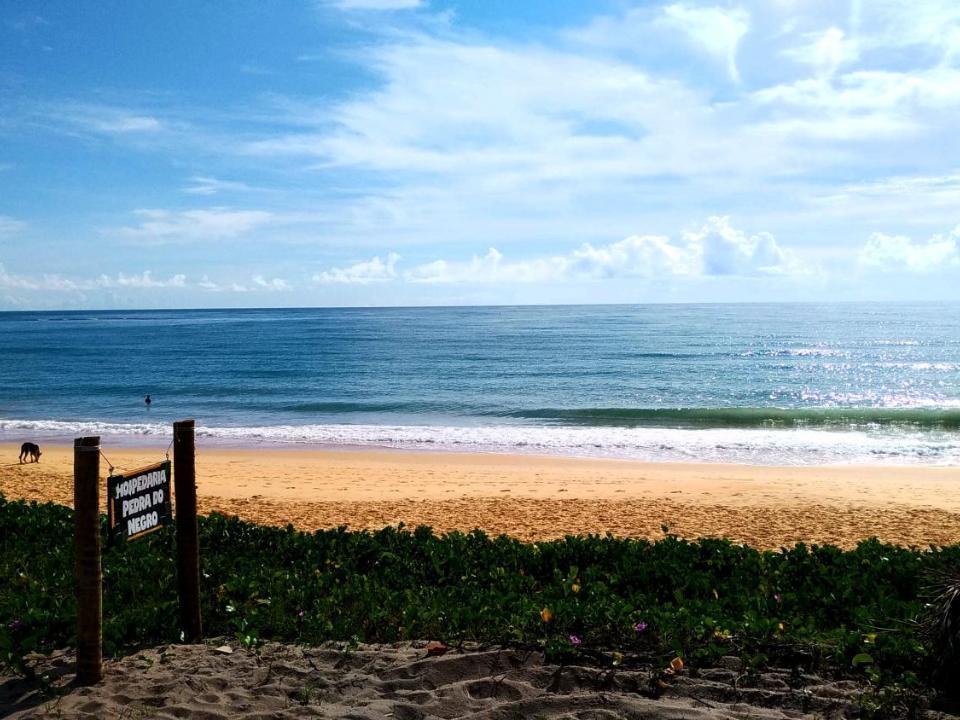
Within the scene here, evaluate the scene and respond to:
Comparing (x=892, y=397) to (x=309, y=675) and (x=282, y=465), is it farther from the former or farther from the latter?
(x=309, y=675)

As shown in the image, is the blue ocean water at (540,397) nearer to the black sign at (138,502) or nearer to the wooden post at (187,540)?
the wooden post at (187,540)

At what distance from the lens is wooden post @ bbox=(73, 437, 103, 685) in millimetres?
5555

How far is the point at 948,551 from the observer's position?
8.07 m

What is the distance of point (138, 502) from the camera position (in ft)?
19.5

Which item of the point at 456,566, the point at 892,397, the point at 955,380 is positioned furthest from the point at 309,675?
the point at 955,380

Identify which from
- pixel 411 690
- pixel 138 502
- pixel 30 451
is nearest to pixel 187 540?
pixel 138 502

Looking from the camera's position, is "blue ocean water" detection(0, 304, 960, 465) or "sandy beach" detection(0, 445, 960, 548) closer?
"sandy beach" detection(0, 445, 960, 548)

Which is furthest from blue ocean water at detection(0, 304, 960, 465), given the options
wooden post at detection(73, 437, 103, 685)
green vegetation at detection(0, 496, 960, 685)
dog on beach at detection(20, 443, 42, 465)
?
wooden post at detection(73, 437, 103, 685)

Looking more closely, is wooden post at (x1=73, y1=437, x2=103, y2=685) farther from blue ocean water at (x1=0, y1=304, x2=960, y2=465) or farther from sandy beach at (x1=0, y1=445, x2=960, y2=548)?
blue ocean water at (x1=0, y1=304, x2=960, y2=465)

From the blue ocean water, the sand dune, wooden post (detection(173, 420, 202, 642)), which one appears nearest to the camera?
the sand dune

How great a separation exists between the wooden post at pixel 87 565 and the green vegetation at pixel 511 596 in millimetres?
474

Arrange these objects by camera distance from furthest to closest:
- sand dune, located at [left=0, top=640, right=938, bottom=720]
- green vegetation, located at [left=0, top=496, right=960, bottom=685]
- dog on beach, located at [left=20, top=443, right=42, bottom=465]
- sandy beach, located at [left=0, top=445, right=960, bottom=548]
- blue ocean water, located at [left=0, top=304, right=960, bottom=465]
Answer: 1. blue ocean water, located at [left=0, top=304, right=960, bottom=465]
2. dog on beach, located at [left=20, top=443, right=42, bottom=465]
3. sandy beach, located at [left=0, top=445, right=960, bottom=548]
4. green vegetation, located at [left=0, top=496, right=960, bottom=685]
5. sand dune, located at [left=0, top=640, right=938, bottom=720]

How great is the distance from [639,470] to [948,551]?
1105cm

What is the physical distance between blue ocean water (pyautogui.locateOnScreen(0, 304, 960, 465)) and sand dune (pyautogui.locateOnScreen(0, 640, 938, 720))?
16915 mm
